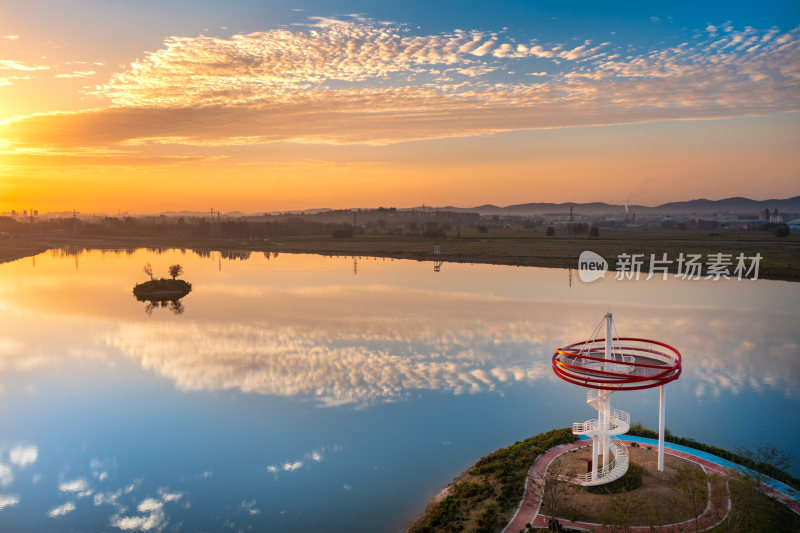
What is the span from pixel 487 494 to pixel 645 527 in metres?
3.81

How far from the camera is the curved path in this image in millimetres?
13234

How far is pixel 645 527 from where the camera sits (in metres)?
13.1

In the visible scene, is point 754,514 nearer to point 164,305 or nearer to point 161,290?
point 164,305

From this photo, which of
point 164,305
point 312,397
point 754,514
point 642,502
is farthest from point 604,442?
point 164,305

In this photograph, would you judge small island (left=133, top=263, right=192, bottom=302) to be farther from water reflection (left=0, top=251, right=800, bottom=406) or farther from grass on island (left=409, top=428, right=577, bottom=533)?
grass on island (left=409, top=428, right=577, bottom=533)

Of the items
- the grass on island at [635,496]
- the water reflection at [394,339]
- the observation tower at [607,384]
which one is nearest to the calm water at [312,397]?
the water reflection at [394,339]

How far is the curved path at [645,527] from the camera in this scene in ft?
43.4

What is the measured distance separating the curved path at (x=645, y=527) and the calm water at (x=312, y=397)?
2.12 m

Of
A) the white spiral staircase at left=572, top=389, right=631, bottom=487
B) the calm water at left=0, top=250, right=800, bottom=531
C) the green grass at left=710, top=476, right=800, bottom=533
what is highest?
the white spiral staircase at left=572, top=389, right=631, bottom=487

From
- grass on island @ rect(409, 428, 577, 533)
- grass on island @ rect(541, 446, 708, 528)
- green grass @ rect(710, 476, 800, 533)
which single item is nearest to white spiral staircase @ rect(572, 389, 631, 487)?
grass on island @ rect(541, 446, 708, 528)

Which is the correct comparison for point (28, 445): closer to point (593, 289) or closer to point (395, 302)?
point (395, 302)

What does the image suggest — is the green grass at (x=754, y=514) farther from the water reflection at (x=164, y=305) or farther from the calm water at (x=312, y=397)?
the water reflection at (x=164, y=305)

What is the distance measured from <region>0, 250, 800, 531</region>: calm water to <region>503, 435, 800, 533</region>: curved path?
2.12 meters

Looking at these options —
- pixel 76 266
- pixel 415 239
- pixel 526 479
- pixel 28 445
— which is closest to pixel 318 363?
pixel 28 445
